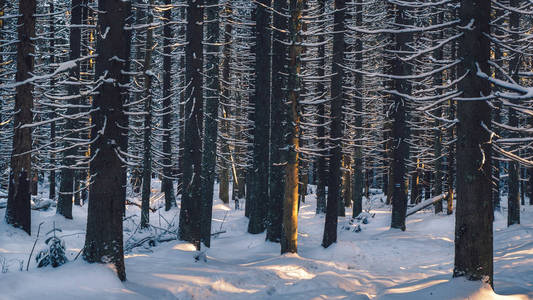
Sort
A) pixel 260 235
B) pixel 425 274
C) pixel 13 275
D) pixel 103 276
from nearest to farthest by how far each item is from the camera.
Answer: pixel 13 275
pixel 103 276
pixel 425 274
pixel 260 235

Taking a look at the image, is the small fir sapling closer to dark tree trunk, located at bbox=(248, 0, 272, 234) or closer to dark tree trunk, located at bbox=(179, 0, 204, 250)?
dark tree trunk, located at bbox=(179, 0, 204, 250)

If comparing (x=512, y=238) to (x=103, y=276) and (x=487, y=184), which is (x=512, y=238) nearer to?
(x=487, y=184)

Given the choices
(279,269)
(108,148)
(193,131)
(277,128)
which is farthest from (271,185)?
(108,148)

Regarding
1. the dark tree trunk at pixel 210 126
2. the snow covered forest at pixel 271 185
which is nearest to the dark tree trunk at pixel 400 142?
the snow covered forest at pixel 271 185

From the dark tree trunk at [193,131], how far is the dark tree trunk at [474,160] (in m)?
6.89

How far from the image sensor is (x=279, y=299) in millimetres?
7926

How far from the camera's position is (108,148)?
270 inches

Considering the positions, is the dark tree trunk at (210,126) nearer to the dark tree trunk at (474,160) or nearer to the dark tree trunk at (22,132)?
the dark tree trunk at (22,132)

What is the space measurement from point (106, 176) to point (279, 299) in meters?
4.03

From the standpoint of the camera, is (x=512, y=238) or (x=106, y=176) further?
(x=512, y=238)

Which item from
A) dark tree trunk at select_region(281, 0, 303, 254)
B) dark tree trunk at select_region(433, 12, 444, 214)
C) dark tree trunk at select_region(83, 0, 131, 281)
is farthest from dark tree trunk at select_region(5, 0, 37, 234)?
dark tree trunk at select_region(433, 12, 444, 214)

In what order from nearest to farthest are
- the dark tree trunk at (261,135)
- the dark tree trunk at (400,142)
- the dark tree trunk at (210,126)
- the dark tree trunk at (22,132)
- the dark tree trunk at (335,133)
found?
1. the dark tree trunk at (22,132)
2. the dark tree trunk at (335,133)
3. the dark tree trunk at (210,126)
4. the dark tree trunk at (261,135)
5. the dark tree trunk at (400,142)

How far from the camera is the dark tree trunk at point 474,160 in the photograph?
6.76m

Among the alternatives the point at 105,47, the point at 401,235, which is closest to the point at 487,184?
the point at 105,47
